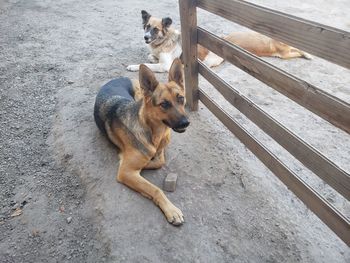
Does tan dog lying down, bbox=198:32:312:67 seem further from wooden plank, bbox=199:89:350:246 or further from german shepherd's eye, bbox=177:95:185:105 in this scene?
german shepherd's eye, bbox=177:95:185:105

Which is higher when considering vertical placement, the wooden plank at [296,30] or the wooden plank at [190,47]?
the wooden plank at [296,30]

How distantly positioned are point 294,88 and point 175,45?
424 cm

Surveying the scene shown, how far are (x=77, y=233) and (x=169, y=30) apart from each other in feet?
15.1

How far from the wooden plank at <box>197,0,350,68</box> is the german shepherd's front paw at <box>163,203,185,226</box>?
174 centimetres

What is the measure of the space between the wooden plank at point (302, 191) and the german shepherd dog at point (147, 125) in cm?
81

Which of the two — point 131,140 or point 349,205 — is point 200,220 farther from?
point 349,205

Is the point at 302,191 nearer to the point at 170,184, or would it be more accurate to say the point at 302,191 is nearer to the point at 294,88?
the point at 294,88

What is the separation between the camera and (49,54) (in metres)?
6.16

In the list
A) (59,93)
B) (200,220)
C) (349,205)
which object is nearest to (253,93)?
(349,205)

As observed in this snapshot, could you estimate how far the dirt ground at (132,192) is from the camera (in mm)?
2627

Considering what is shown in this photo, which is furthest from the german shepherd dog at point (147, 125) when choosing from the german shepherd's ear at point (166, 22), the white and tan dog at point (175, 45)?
the german shepherd's ear at point (166, 22)

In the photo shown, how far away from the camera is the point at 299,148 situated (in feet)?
8.05

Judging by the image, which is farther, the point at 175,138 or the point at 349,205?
the point at 175,138

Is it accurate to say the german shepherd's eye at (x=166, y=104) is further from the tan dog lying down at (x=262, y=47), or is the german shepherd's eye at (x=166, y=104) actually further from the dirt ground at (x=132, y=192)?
the tan dog lying down at (x=262, y=47)
